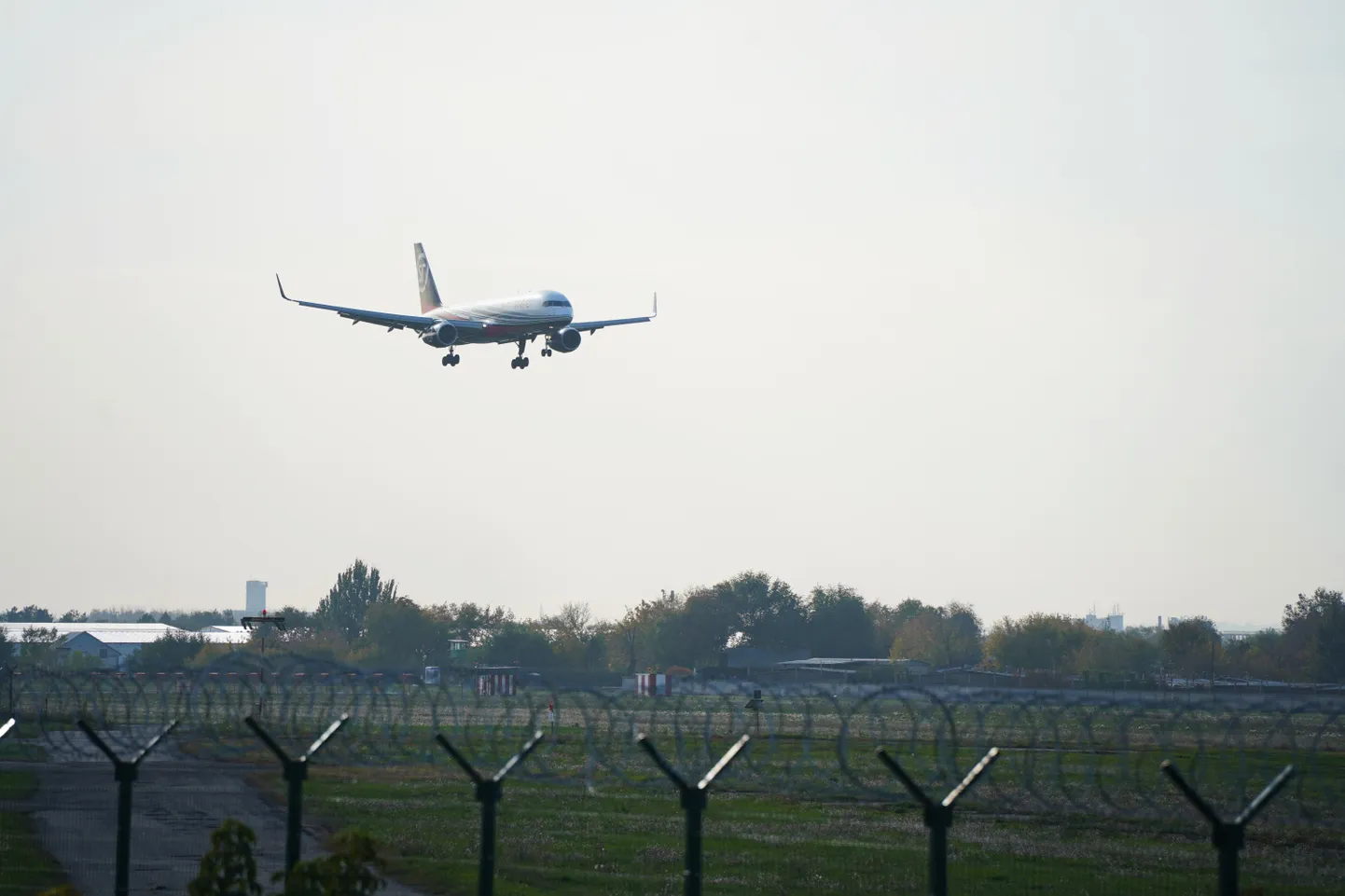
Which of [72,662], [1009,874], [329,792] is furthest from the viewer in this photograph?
[72,662]

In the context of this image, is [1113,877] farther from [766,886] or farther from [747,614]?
[747,614]

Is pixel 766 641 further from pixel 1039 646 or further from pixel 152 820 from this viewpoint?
pixel 152 820

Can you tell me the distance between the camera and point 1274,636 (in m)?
147

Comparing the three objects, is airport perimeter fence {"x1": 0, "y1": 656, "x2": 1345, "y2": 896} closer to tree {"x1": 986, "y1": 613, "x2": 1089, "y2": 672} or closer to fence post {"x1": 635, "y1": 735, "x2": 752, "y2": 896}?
fence post {"x1": 635, "y1": 735, "x2": 752, "y2": 896}

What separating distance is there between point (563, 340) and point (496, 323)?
354cm

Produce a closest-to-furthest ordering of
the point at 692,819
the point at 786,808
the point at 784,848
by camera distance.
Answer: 1. the point at 692,819
2. the point at 784,848
3. the point at 786,808

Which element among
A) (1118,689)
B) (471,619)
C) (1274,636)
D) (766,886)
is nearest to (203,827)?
(766,886)

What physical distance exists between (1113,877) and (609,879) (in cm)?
835

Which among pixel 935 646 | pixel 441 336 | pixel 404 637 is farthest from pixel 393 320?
pixel 935 646

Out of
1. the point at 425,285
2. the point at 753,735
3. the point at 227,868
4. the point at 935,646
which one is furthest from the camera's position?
the point at 935,646

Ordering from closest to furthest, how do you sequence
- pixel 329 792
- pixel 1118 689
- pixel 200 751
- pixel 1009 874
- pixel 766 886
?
pixel 766 886 → pixel 1009 874 → pixel 329 792 → pixel 200 751 → pixel 1118 689

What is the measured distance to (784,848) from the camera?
30.2 m

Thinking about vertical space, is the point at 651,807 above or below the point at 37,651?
below

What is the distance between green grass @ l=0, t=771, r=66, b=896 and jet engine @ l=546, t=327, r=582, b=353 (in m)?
49.5
